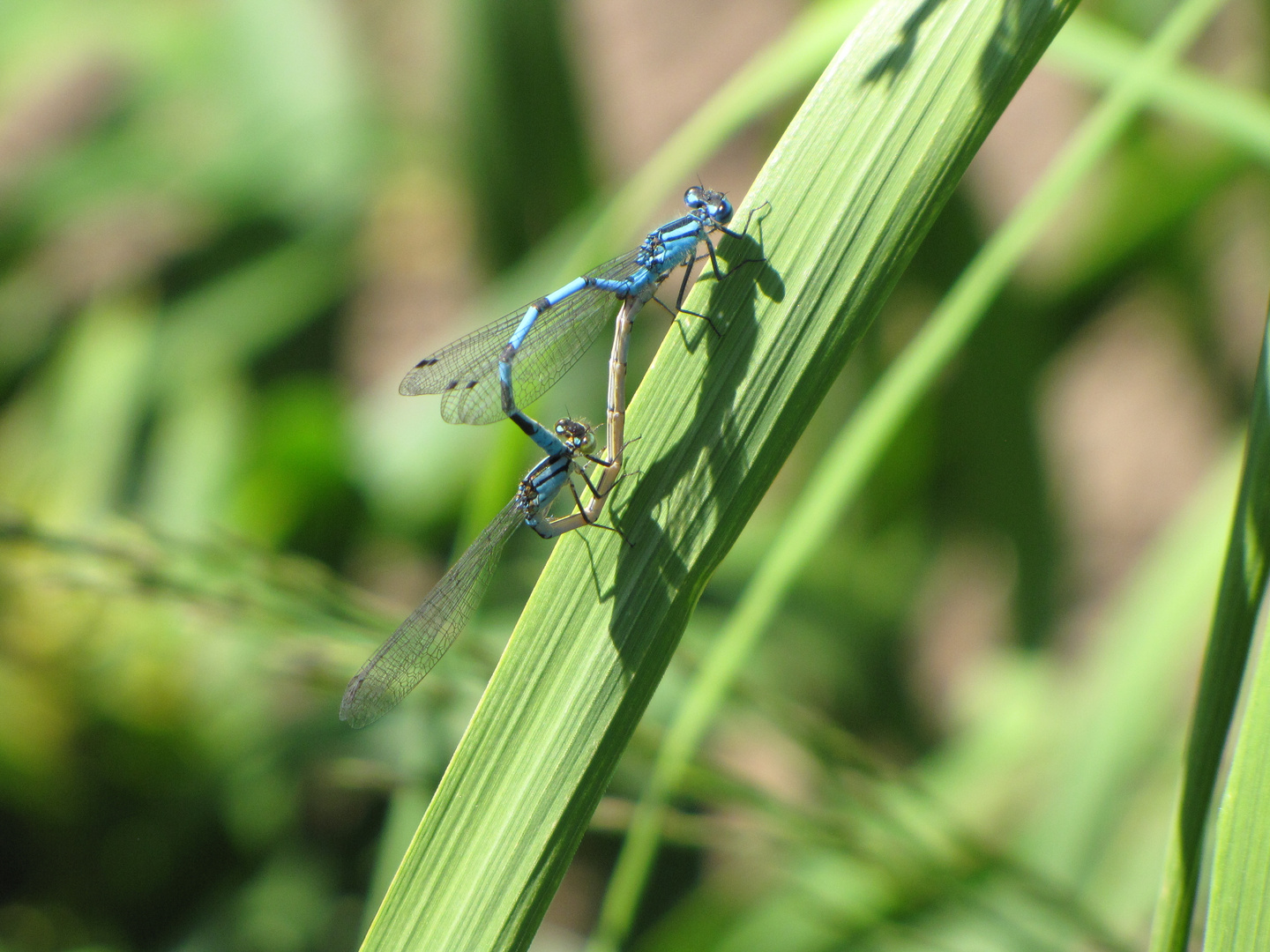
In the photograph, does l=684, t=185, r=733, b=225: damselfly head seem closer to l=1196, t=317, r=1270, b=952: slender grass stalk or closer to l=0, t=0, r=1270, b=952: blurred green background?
l=0, t=0, r=1270, b=952: blurred green background

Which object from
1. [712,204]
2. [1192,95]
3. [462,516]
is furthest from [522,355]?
[462,516]

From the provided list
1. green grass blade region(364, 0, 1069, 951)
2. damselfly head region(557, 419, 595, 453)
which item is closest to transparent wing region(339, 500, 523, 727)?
damselfly head region(557, 419, 595, 453)

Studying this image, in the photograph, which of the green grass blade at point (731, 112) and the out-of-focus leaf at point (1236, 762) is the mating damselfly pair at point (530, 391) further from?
the out-of-focus leaf at point (1236, 762)

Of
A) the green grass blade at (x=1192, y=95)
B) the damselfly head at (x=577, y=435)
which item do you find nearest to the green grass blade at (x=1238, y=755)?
the green grass blade at (x=1192, y=95)

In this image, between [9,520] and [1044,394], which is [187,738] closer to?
[9,520]

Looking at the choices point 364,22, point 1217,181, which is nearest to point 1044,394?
point 1217,181

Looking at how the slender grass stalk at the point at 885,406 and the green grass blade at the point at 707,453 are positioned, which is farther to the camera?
the slender grass stalk at the point at 885,406

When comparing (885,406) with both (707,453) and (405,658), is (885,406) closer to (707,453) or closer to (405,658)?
(707,453)
